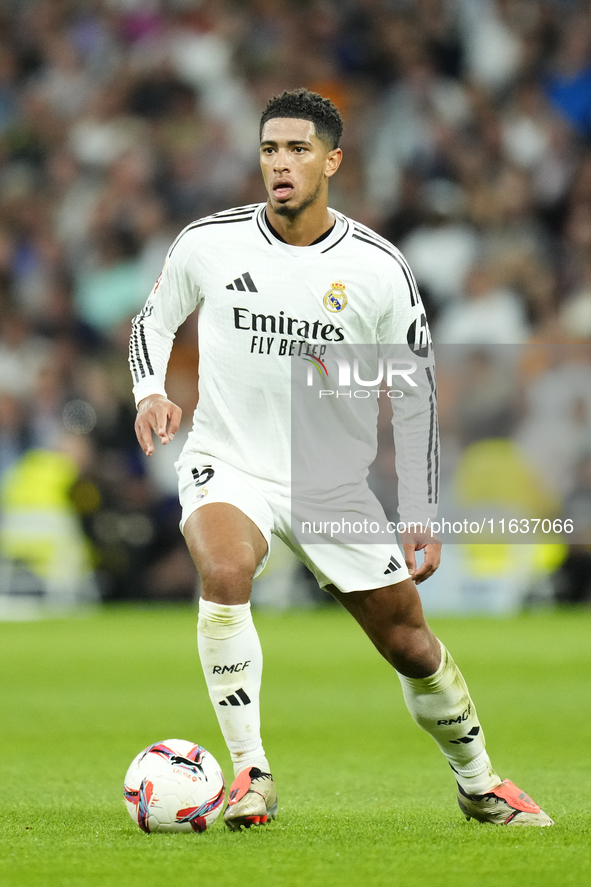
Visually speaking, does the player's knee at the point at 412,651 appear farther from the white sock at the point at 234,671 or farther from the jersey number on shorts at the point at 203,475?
Result: the jersey number on shorts at the point at 203,475

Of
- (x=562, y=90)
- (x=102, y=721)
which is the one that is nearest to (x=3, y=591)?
(x=102, y=721)

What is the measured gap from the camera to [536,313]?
46.6ft

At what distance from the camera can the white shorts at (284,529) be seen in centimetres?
493

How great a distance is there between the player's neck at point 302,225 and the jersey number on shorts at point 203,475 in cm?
90

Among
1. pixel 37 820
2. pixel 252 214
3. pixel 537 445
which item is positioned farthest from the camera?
pixel 537 445

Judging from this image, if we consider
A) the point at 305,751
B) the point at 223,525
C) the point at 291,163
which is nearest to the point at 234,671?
the point at 223,525

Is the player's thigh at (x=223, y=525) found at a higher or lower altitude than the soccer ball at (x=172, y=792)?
higher

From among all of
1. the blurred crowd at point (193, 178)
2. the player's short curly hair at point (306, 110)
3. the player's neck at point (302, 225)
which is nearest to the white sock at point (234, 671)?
the player's neck at point (302, 225)

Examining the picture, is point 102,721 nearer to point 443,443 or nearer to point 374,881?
point 374,881

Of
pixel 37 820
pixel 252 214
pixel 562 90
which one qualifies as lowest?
pixel 37 820

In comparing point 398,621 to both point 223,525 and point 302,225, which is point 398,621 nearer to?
point 223,525

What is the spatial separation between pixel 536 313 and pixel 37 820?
→ 10.2 meters

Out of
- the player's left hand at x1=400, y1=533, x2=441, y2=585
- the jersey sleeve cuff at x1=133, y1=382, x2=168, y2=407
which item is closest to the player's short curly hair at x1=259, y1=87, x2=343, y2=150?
the jersey sleeve cuff at x1=133, y1=382, x2=168, y2=407

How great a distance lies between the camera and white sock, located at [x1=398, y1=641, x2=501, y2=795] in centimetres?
507
